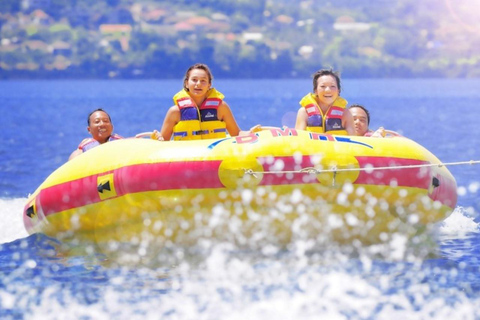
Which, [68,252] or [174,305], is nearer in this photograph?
[174,305]

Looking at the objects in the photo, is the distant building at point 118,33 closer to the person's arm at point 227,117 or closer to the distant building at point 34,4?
the distant building at point 34,4

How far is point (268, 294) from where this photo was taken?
5.18m

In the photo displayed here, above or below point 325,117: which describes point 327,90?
above

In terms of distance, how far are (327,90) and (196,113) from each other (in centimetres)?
98

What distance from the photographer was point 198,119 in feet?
21.3

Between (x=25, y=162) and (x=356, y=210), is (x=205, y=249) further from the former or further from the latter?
(x=25, y=162)

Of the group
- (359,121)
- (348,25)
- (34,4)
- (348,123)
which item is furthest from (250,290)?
(348,25)

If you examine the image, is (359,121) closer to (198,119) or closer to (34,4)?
(198,119)

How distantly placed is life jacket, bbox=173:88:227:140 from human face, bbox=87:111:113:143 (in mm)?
749

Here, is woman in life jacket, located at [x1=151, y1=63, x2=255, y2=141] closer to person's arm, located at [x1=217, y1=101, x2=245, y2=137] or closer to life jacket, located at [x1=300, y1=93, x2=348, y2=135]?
person's arm, located at [x1=217, y1=101, x2=245, y2=137]

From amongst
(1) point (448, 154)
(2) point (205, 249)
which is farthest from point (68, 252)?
(1) point (448, 154)

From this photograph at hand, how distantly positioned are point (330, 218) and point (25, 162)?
30.2ft

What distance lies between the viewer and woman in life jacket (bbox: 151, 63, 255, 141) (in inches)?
255

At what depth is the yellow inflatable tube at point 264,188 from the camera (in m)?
5.59
